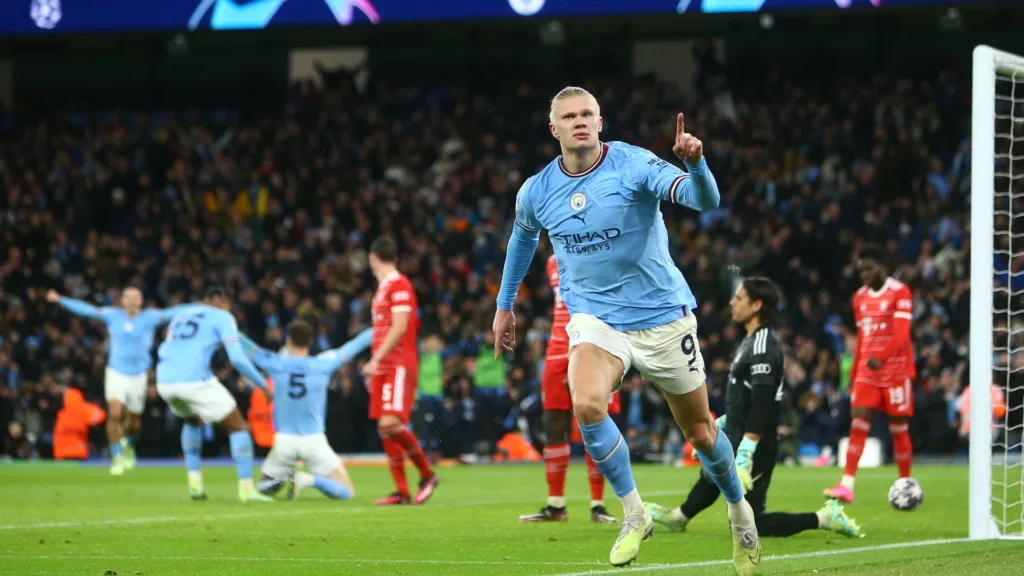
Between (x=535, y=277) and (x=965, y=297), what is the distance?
7.64 metres

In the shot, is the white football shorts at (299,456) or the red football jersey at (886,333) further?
the white football shorts at (299,456)

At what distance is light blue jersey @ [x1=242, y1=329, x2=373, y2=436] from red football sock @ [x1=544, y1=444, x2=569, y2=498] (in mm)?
3079

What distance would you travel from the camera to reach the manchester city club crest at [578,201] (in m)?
6.99

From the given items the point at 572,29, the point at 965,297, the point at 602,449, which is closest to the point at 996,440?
the point at 965,297

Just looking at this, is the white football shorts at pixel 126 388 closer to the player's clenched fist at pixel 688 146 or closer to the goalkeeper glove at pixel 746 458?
the goalkeeper glove at pixel 746 458

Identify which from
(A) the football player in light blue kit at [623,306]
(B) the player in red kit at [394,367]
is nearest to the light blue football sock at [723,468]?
(A) the football player in light blue kit at [623,306]

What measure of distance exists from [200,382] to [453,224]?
1345 centimetres

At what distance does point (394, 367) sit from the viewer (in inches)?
506

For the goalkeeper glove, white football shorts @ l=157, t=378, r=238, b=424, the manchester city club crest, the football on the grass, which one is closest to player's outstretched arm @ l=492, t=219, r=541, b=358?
the manchester city club crest

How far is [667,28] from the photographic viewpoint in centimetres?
2995

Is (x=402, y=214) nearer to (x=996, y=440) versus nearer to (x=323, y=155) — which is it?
(x=323, y=155)

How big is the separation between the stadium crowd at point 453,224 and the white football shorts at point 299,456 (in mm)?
8171

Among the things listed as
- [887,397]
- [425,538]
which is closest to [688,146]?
[425,538]

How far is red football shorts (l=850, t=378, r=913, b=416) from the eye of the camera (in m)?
13.6
